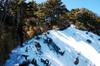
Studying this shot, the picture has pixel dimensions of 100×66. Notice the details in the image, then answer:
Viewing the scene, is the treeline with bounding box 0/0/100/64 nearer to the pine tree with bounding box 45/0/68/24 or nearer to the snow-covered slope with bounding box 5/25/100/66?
the pine tree with bounding box 45/0/68/24

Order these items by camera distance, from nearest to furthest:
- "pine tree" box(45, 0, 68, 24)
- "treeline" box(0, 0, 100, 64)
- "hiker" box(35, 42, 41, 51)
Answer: "hiker" box(35, 42, 41, 51)
"treeline" box(0, 0, 100, 64)
"pine tree" box(45, 0, 68, 24)

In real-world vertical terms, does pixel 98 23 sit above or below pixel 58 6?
below

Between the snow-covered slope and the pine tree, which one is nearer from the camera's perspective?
the snow-covered slope

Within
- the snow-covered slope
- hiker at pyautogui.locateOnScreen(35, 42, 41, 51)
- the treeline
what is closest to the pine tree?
the treeline

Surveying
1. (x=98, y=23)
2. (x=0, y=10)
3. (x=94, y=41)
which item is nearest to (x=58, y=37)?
(x=94, y=41)

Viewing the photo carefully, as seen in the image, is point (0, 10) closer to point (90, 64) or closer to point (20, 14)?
point (20, 14)

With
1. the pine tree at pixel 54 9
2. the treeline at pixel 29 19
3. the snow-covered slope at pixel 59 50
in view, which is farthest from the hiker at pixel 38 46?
the pine tree at pixel 54 9

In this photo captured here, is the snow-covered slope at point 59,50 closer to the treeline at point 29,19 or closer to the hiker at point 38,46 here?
the hiker at point 38,46
